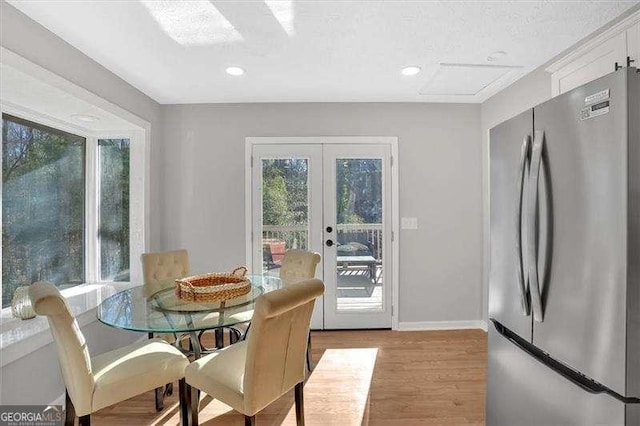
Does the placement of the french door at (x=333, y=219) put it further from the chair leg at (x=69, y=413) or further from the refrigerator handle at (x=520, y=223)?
the refrigerator handle at (x=520, y=223)

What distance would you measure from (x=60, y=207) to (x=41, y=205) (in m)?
0.21

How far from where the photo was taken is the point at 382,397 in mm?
2340

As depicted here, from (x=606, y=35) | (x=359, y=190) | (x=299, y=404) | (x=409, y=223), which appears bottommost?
(x=299, y=404)

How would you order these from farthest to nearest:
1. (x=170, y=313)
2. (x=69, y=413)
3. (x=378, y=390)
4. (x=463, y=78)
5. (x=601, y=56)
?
(x=463, y=78) < (x=378, y=390) < (x=601, y=56) < (x=170, y=313) < (x=69, y=413)

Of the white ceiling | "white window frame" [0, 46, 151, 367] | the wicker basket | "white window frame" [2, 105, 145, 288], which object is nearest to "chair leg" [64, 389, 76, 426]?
"white window frame" [0, 46, 151, 367]

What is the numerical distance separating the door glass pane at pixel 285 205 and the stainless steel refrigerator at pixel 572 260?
7.17 ft

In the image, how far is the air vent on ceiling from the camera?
2.68 metres

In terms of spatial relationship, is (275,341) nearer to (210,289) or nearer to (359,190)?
(210,289)

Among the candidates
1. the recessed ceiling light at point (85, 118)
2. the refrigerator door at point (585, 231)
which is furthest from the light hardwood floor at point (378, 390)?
the recessed ceiling light at point (85, 118)

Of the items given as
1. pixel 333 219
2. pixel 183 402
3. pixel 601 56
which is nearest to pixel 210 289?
pixel 183 402

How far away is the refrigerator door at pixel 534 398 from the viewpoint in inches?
43.5

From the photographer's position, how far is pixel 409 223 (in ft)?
11.7

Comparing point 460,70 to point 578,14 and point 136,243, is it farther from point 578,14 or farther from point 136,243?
point 136,243

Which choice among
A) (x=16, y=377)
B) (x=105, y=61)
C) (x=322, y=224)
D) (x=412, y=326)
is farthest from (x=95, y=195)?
(x=412, y=326)
